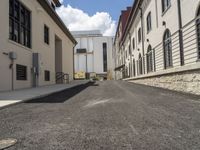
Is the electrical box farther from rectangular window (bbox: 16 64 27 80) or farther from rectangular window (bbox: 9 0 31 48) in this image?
rectangular window (bbox: 16 64 27 80)

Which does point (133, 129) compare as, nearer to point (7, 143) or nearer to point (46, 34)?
point (7, 143)

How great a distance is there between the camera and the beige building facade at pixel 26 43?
588 inches

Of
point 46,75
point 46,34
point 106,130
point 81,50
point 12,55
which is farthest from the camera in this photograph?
point 81,50

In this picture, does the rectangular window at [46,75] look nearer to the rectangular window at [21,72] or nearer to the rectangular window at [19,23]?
the rectangular window at [19,23]

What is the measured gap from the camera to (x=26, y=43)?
19.3 m

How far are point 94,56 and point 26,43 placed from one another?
5708 centimetres

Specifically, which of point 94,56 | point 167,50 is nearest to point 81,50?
point 94,56

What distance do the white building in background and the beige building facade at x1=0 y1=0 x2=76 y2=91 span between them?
1796 inches

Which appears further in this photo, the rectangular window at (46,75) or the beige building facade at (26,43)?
the rectangular window at (46,75)

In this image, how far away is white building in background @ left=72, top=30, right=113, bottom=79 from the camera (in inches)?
2968

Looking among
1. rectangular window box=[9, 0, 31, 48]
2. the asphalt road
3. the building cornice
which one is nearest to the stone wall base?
the asphalt road

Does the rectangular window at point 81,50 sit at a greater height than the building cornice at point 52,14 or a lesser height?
greater

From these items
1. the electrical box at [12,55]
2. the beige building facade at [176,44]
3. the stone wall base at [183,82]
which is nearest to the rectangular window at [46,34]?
the electrical box at [12,55]

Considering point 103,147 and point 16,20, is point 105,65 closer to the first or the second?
point 16,20
